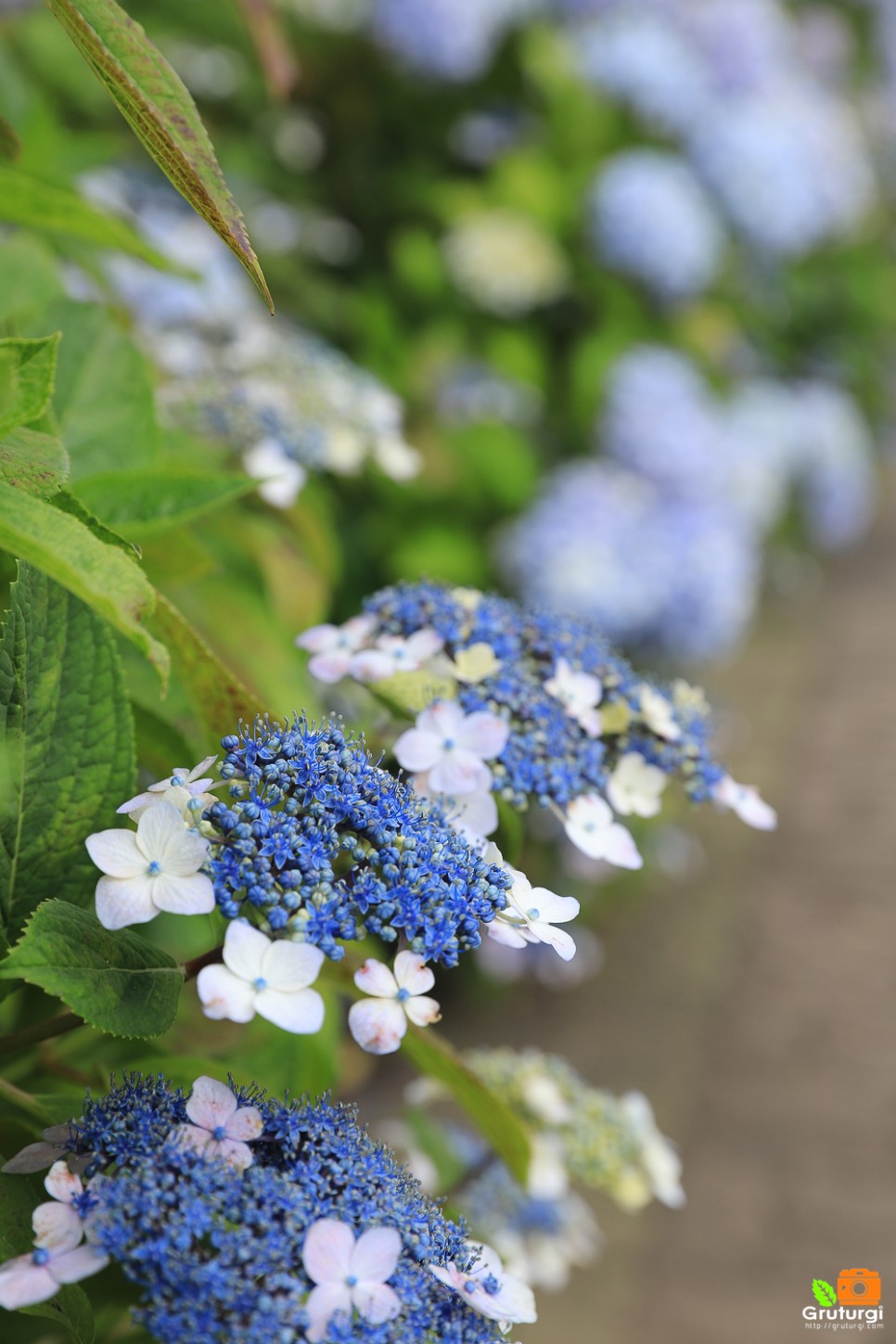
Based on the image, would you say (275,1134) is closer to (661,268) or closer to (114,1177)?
(114,1177)

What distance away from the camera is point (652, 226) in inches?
90.1

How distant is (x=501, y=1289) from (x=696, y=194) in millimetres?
2426

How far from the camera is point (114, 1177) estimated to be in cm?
42

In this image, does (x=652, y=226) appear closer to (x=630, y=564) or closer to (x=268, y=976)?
(x=630, y=564)

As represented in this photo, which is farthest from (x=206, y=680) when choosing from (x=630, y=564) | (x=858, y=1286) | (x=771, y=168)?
(x=771, y=168)

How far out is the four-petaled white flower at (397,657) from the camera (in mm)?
601

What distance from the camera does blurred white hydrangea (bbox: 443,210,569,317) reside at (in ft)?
7.15

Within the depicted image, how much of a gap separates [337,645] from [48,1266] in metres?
0.34

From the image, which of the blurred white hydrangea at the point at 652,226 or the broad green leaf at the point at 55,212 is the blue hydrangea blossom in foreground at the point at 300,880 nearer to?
the broad green leaf at the point at 55,212

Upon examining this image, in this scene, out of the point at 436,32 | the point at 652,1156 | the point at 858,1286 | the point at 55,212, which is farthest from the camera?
the point at 436,32

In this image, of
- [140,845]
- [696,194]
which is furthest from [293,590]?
[696,194]

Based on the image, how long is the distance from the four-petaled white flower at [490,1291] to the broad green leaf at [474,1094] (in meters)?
0.12

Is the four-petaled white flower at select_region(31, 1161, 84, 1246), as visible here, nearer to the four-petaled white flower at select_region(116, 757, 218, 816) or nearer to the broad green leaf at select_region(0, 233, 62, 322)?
the four-petaled white flower at select_region(116, 757, 218, 816)

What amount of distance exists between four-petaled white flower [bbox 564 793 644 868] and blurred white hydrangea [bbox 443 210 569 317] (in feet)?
5.75
